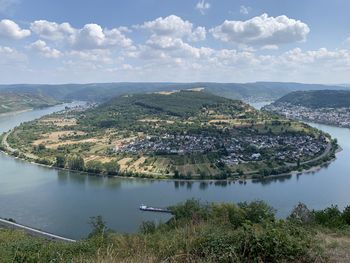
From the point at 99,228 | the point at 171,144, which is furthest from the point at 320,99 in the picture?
the point at 99,228

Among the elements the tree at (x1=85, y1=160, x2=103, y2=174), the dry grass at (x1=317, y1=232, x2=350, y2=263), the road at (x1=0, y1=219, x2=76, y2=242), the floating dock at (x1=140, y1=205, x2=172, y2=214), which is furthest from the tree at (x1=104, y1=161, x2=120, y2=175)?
the dry grass at (x1=317, y1=232, x2=350, y2=263)

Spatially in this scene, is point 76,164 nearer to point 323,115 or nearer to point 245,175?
point 245,175

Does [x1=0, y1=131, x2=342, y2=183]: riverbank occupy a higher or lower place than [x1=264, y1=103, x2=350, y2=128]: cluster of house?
lower

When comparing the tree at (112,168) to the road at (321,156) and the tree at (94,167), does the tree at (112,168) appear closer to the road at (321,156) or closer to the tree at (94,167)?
the tree at (94,167)

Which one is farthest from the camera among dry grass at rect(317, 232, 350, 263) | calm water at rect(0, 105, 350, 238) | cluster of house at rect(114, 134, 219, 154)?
cluster of house at rect(114, 134, 219, 154)

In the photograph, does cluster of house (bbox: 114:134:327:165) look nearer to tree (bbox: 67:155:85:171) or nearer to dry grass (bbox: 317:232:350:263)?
tree (bbox: 67:155:85:171)

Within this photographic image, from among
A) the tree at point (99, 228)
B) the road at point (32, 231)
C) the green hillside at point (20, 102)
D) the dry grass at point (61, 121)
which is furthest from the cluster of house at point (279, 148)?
the green hillside at point (20, 102)

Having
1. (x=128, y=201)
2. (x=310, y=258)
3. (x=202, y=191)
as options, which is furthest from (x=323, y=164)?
(x=310, y=258)
